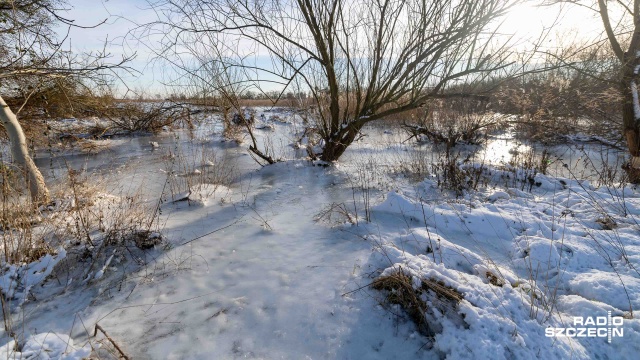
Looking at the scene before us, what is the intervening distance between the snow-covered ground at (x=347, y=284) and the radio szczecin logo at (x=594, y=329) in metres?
0.03

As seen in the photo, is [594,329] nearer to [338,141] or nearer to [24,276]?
[24,276]

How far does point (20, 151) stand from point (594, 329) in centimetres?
518

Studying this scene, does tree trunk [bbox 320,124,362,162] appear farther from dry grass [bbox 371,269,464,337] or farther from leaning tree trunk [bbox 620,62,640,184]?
leaning tree trunk [bbox 620,62,640,184]

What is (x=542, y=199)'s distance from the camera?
378cm

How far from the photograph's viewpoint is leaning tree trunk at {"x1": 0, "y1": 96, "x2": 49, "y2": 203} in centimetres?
310

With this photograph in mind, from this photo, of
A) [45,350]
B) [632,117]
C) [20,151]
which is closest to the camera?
[45,350]

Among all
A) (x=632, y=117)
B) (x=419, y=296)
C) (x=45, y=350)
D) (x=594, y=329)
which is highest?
(x=632, y=117)

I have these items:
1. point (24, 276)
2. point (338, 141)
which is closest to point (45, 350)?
point (24, 276)

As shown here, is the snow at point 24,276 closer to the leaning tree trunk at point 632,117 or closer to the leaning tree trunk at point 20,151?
the leaning tree trunk at point 20,151

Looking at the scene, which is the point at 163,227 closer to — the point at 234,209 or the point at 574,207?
the point at 234,209

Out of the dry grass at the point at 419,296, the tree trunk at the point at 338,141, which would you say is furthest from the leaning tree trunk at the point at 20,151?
the tree trunk at the point at 338,141

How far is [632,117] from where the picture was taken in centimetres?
485

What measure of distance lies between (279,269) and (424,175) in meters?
3.83

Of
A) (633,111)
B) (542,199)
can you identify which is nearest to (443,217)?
(542,199)
